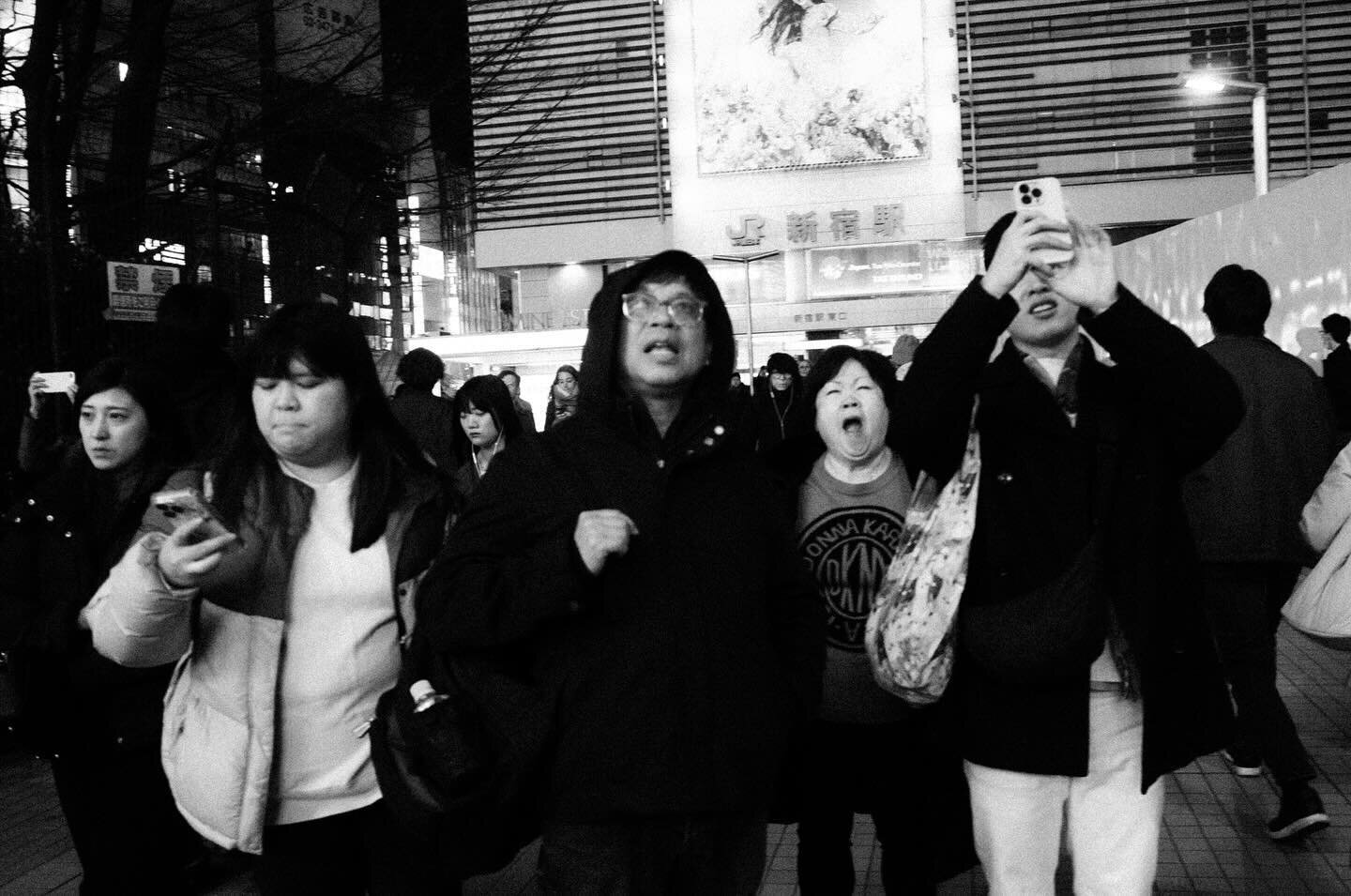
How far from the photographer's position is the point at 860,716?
12.3 ft

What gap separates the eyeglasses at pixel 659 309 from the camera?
2.60 meters

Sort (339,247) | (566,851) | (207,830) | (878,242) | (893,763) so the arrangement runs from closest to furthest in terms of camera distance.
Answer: (566,851)
(207,830)
(893,763)
(339,247)
(878,242)

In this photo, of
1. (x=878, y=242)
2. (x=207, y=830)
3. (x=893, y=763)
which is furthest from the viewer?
(x=878, y=242)

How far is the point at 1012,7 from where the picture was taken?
28406 millimetres

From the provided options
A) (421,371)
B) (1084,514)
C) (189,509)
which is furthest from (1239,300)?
(421,371)

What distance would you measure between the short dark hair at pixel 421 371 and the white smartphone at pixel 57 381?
5.64 feet

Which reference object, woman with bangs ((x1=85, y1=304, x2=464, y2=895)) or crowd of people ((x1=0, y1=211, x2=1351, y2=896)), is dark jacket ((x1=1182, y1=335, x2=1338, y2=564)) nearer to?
crowd of people ((x1=0, y1=211, x2=1351, y2=896))

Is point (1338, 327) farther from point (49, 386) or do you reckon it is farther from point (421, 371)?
point (49, 386)

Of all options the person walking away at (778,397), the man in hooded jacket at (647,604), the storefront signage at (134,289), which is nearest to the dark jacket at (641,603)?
the man in hooded jacket at (647,604)

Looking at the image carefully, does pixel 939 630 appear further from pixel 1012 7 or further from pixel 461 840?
pixel 1012 7

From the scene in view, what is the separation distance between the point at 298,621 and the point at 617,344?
0.84m

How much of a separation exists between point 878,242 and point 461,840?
27302 mm

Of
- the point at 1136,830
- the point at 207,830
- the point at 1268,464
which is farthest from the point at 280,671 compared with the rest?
the point at 1268,464

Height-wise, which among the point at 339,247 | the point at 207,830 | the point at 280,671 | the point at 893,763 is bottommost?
the point at 893,763
